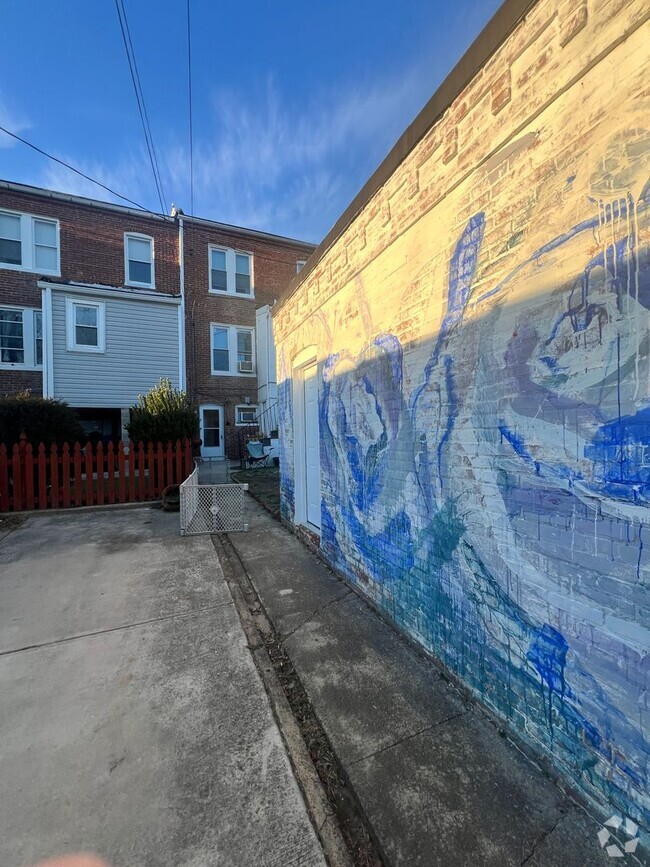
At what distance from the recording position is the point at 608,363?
61.9 inches

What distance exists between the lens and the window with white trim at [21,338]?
12.5 metres

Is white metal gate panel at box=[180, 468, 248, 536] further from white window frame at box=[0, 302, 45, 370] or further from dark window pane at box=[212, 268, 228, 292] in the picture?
dark window pane at box=[212, 268, 228, 292]

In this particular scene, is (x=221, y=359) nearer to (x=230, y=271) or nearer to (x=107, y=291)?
(x=230, y=271)

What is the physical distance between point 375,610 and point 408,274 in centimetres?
292

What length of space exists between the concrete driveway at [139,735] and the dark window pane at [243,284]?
14.2m

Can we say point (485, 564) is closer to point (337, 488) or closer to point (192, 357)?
point (337, 488)

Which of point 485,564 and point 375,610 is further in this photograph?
point 375,610

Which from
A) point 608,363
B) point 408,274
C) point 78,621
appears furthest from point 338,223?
point 78,621

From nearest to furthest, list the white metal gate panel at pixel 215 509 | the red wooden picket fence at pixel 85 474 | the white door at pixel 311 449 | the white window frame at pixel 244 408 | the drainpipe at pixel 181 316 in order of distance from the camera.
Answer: the white door at pixel 311 449 → the white metal gate panel at pixel 215 509 → the red wooden picket fence at pixel 85 474 → the drainpipe at pixel 181 316 → the white window frame at pixel 244 408

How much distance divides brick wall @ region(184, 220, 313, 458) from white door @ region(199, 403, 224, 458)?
9.8 inches

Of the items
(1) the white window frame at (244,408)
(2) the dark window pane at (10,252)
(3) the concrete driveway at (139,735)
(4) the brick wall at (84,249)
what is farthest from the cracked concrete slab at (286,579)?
(2) the dark window pane at (10,252)

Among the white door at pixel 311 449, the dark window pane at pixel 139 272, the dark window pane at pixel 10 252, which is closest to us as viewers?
the white door at pixel 311 449

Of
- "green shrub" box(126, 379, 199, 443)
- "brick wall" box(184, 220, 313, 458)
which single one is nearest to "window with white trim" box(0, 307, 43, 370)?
"brick wall" box(184, 220, 313, 458)

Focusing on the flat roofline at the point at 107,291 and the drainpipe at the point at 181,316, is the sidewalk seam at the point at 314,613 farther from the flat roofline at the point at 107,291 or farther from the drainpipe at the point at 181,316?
the flat roofline at the point at 107,291
